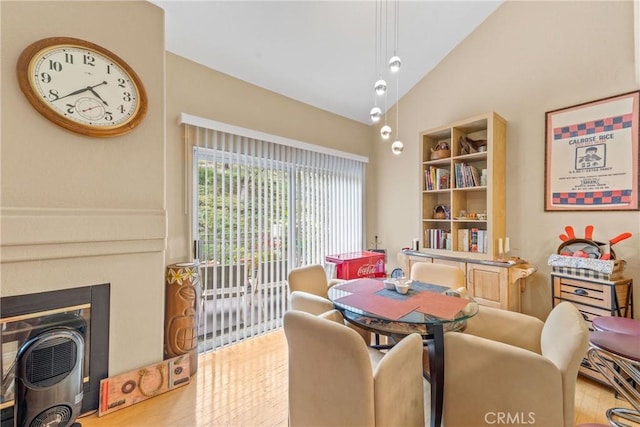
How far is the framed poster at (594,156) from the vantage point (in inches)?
89.2

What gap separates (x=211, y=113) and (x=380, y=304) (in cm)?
243

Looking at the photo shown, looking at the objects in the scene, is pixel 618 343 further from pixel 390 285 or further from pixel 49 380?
pixel 49 380

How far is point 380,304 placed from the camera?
1796 millimetres

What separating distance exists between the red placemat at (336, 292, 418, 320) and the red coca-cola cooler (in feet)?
4.36

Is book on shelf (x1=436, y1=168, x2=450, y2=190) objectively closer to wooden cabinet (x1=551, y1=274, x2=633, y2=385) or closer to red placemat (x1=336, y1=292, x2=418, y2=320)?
wooden cabinet (x1=551, y1=274, x2=633, y2=385)

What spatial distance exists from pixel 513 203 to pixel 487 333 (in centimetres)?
178

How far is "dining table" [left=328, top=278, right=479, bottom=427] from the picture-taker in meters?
1.52

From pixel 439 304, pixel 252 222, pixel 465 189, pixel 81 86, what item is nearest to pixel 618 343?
pixel 439 304

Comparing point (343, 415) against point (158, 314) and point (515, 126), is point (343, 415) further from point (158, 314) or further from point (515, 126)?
point (515, 126)

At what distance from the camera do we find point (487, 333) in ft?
5.75

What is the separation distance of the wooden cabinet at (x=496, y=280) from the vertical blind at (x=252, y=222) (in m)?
1.74

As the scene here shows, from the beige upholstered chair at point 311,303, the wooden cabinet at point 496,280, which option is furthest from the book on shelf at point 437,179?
the beige upholstered chair at point 311,303

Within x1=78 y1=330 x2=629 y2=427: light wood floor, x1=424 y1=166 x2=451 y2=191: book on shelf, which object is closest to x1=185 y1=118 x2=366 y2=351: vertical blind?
x1=78 y1=330 x2=629 y2=427: light wood floor

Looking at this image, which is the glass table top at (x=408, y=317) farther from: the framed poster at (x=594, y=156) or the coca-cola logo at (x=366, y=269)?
the framed poster at (x=594, y=156)
